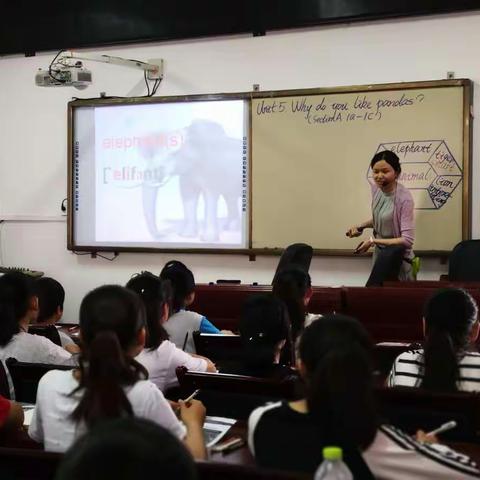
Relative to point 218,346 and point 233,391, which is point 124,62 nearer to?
point 218,346

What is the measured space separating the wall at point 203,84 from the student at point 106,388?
A: 365 cm

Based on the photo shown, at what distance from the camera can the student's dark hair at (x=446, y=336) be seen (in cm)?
195

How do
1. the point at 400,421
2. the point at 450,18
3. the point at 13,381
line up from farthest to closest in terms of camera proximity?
1. the point at 450,18
2. the point at 13,381
3. the point at 400,421

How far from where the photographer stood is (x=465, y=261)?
4438mm

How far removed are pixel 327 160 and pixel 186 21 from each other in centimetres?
167

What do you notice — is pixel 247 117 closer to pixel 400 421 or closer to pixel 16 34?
Result: pixel 16 34

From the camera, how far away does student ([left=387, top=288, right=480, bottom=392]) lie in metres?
1.95

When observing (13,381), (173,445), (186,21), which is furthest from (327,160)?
(173,445)

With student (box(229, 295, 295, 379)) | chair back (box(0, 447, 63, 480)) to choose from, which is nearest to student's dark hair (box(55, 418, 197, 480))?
chair back (box(0, 447, 63, 480))

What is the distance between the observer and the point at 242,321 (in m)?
2.17

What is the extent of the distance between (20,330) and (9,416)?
31.6 inches

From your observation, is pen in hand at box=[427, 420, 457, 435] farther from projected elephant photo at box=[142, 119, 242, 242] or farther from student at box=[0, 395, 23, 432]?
projected elephant photo at box=[142, 119, 242, 242]

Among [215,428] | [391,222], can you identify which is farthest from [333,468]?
[391,222]

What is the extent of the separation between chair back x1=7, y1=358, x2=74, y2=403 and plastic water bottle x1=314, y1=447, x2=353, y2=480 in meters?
1.15
